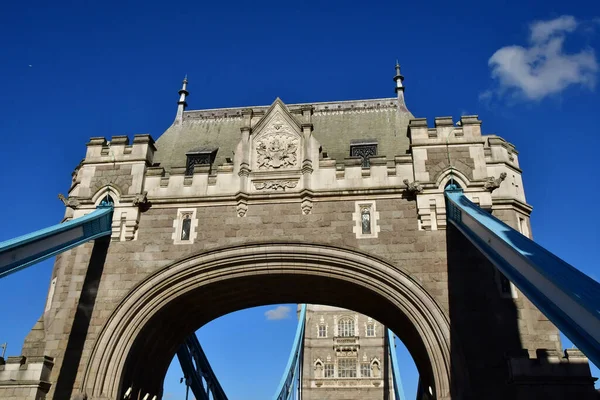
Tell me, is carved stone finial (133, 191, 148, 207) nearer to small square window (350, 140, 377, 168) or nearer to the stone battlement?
the stone battlement

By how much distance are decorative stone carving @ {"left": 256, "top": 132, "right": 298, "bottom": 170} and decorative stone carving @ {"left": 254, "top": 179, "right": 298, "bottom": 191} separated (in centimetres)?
41

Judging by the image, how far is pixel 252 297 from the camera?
14.5 meters

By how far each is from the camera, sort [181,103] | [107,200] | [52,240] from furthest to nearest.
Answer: [181,103]
[107,200]
[52,240]

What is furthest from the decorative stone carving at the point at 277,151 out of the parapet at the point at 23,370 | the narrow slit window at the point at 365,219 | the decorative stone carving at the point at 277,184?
the parapet at the point at 23,370

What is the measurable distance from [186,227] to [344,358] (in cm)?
4588

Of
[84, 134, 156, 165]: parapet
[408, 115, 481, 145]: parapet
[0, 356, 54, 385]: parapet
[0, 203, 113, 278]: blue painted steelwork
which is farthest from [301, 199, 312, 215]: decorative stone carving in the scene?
[0, 356, 54, 385]: parapet

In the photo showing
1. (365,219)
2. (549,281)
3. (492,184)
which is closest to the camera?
(549,281)

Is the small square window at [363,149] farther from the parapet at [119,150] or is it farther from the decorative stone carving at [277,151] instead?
the parapet at [119,150]

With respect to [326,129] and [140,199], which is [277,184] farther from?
[326,129]

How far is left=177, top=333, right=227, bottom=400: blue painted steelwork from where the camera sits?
2181 cm

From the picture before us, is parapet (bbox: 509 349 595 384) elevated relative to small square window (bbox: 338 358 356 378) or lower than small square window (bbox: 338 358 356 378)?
lower

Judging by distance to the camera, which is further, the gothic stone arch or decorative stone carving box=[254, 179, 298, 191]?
decorative stone carving box=[254, 179, 298, 191]

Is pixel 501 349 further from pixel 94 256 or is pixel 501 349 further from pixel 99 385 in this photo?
pixel 94 256

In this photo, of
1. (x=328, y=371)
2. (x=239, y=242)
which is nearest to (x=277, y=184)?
(x=239, y=242)
